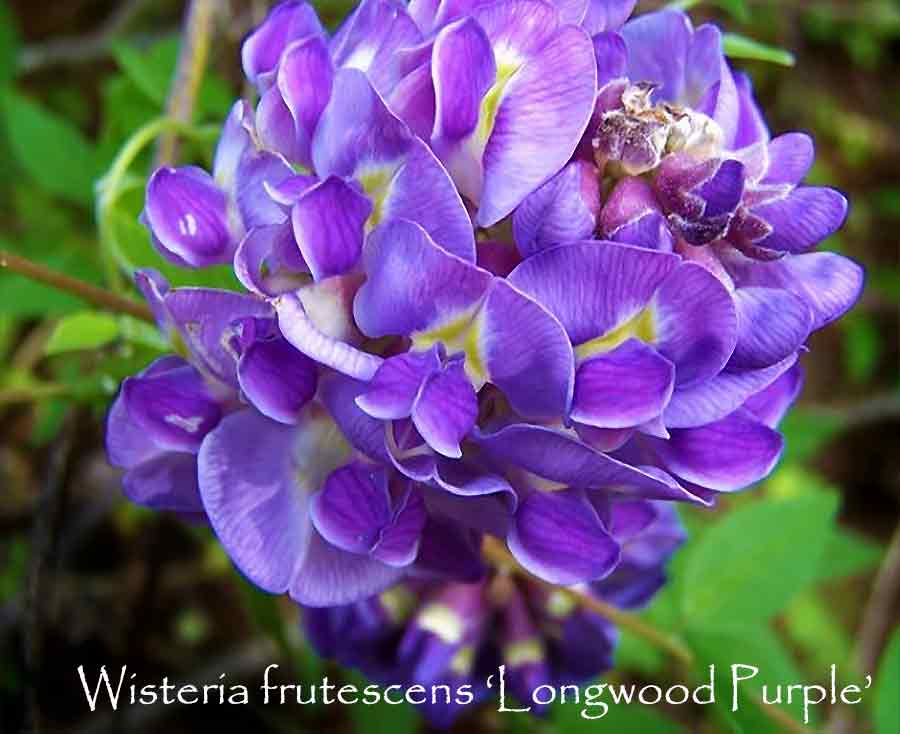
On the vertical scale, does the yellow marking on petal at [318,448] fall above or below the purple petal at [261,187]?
below

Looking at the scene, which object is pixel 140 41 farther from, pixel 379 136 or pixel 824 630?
pixel 824 630

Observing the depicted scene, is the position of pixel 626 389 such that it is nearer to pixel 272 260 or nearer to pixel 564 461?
pixel 564 461

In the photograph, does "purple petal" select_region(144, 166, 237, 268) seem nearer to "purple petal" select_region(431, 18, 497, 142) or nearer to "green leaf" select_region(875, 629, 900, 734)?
"purple petal" select_region(431, 18, 497, 142)

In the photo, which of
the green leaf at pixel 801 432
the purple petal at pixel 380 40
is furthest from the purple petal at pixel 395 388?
the green leaf at pixel 801 432

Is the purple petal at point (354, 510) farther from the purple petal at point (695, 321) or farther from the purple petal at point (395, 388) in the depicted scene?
the purple petal at point (695, 321)

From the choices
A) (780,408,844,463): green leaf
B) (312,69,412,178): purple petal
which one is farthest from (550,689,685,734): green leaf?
(312,69,412,178): purple petal

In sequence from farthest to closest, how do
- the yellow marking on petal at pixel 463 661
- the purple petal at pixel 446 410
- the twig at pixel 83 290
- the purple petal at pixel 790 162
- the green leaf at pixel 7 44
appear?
the green leaf at pixel 7 44, the yellow marking on petal at pixel 463 661, the twig at pixel 83 290, the purple petal at pixel 790 162, the purple petal at pixel 446 410

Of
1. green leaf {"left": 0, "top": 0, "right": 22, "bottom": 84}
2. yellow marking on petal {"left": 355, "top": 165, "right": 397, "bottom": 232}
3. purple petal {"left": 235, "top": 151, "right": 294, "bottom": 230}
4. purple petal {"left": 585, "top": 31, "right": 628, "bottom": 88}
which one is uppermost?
purple petal {"left": 585, "top": 31, "right": 628, "bottom": 88}

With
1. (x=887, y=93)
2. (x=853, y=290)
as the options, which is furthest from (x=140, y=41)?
(x=887, y=93)
